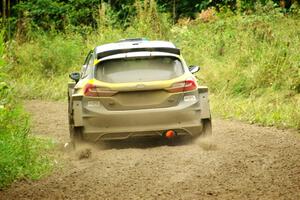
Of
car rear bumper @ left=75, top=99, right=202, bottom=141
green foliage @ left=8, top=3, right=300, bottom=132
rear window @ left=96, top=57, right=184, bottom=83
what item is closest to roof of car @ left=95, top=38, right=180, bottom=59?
rear window @ left=96, top=57, right=184, bottom=83

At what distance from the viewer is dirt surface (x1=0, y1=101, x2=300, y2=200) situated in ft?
27.0

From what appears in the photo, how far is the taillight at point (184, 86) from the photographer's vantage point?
10.9m

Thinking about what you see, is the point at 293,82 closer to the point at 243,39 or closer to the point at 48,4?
the point at 243,39

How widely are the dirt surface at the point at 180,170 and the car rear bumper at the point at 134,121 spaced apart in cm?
25

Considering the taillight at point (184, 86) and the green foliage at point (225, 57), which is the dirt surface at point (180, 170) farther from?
the green foliage at point (225, 57)

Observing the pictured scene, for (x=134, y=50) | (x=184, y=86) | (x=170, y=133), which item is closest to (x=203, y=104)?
(x=184, y=86)

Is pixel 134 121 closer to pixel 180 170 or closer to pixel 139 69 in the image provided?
pixel 139 69

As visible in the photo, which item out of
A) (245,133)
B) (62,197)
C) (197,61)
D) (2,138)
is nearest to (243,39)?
(197,61)

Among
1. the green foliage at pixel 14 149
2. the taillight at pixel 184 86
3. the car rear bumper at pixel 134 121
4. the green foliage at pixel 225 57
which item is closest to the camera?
the green foliage at pixel 14 149

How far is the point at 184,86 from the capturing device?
35.8 ft

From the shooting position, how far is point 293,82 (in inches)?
636

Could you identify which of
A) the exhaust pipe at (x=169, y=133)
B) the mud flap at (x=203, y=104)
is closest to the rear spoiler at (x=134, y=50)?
the mud flap at (x=203, y=104)

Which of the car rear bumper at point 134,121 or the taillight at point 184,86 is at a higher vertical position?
the taillight at point 184,86

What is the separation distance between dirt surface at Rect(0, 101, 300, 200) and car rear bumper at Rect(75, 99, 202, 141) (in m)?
0.25
